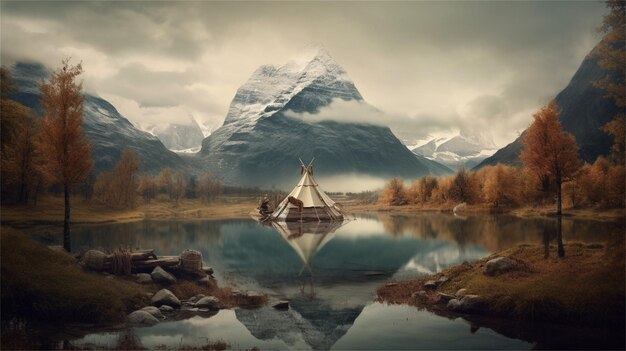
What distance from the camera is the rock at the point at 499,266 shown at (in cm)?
2222

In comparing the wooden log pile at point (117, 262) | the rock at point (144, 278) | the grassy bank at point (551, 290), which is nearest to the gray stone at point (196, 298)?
the rock at point (144, 278)

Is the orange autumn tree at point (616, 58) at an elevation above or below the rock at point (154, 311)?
above

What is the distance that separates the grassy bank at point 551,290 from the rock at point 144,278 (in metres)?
12.7

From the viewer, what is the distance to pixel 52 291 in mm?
18109

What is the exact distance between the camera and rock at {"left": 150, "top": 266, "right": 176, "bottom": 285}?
23170 millimetres

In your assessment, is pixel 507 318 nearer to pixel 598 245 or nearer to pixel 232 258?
pixel 598 245

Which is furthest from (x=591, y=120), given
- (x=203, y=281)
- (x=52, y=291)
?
(x=52, y=291)

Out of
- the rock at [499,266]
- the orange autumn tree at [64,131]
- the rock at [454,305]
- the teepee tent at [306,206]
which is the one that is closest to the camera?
the rock at [454,305]

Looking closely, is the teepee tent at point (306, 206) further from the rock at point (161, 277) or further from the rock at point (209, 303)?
the rock at point (209, 303)

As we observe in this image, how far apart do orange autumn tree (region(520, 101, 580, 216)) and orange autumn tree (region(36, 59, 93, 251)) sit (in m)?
30.4

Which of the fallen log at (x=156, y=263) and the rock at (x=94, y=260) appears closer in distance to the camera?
the rock at (x=94, y=260)

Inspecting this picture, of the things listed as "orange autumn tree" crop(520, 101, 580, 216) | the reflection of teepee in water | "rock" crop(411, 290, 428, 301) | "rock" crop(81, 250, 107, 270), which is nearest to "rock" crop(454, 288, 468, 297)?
"rock" crop(411, 290, 428, 301)

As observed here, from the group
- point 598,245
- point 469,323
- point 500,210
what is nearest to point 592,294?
point 469,323

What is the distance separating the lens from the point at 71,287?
18.9 metres
